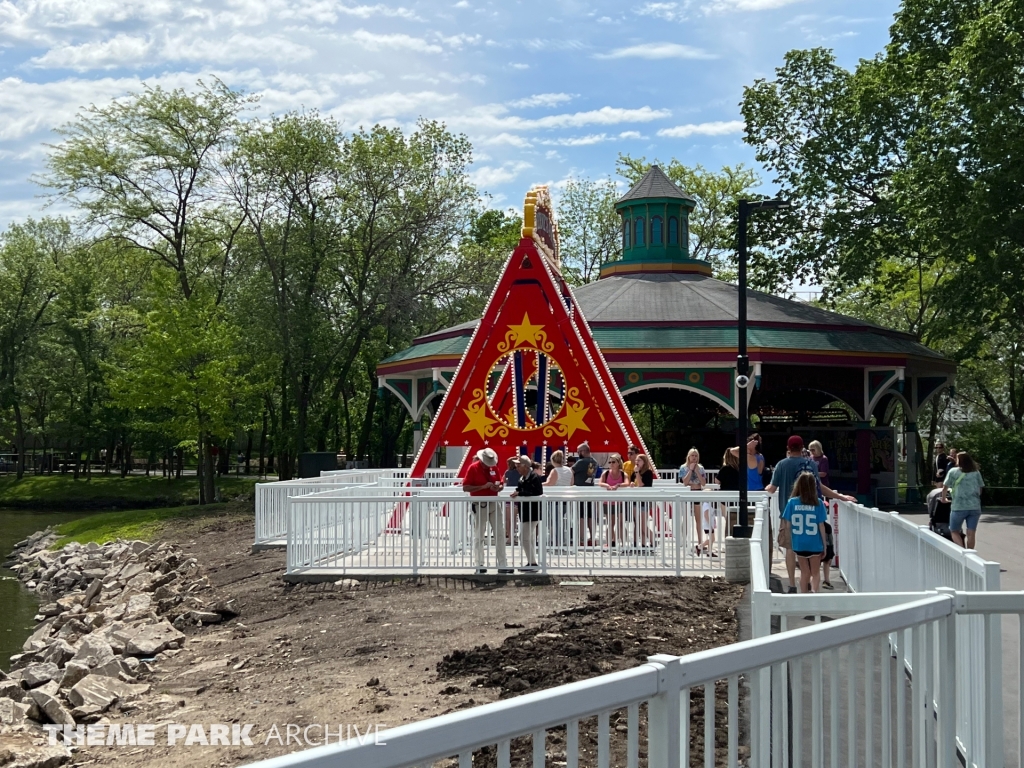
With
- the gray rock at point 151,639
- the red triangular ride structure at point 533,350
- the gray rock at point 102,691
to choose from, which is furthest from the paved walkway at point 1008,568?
the gray rock at point 151,639

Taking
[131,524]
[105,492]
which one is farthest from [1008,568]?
[105,492]

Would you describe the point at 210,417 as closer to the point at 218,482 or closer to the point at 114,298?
the point at 218,482

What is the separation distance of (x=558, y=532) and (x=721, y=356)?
16231 mm

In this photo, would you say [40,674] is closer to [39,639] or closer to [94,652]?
[94,652]

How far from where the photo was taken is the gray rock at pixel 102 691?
10555 millimetres

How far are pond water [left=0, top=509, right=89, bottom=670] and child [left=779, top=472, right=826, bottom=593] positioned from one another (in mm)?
12157

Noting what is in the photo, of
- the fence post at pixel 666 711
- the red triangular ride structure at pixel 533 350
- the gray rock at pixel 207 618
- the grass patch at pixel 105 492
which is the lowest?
the grass patch at pixel 105 492

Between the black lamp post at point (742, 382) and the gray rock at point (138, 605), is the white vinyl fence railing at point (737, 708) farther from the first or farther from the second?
the gray rock at point (138, 605)

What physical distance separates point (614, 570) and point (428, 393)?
2242 cm

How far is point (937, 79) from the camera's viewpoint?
102 feet

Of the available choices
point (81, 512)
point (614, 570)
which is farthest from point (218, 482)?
point (614, 570)

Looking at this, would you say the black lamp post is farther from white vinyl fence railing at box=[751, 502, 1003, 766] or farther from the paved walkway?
white vinyl fence railing at box=[751, 502, 1003, 766]

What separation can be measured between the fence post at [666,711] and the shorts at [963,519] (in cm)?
1304

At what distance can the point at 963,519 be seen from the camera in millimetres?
14852
